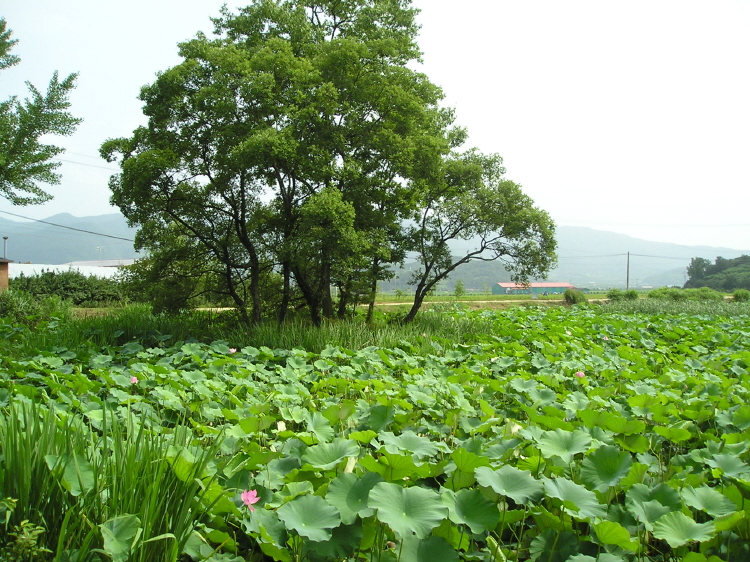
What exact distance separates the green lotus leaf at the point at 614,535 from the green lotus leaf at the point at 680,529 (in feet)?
0.37

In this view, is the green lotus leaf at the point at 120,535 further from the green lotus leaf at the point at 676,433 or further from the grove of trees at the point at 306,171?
the grove of trees at the point at 306,171

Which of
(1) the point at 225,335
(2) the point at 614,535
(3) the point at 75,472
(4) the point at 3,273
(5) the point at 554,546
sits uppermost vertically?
(4) the point at 3,273

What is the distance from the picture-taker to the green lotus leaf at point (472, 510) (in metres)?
1.55

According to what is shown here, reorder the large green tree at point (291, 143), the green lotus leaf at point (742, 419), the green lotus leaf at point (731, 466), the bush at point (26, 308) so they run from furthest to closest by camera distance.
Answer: the bush at point (26, 308)
the large green tree at point (291, 143)
the green lotus leaf at point (742, 419)
the green lotus leaf at point (731, 466)

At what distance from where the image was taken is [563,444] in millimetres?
2168

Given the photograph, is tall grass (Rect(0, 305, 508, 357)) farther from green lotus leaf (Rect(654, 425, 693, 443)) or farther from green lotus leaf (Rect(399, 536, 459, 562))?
green lotus leaf (Rect(399, 536, 459, 562))

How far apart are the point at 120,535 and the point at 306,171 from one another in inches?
313

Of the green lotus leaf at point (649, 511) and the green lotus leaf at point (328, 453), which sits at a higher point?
the green lotus leaf at point (328, 453)

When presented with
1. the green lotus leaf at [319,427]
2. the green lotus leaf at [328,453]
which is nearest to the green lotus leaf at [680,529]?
the green lotus leaf at [328,453]

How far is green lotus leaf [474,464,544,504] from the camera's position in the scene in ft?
5.53

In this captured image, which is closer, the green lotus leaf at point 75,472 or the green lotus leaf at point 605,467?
the green lotus leaf at point 75,472

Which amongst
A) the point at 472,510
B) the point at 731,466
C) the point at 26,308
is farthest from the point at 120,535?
the point at 26,308

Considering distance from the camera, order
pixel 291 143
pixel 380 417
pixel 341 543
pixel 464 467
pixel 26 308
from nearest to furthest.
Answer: pixel 341 543, pixel 464 467, pixel 380 417, pixel 291 143, pixel 26 308

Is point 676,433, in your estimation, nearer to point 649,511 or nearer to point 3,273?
point 649,511
